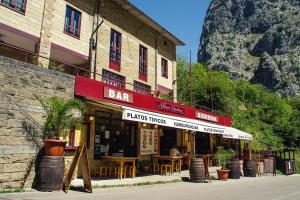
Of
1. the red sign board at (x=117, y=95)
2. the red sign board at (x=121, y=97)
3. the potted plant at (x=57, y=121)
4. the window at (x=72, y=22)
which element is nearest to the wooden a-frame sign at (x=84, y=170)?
the potted plant at (x=57, y=121)

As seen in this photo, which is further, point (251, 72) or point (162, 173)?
point (251, 72)

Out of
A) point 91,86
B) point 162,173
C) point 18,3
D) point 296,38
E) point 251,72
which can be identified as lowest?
point 162,173

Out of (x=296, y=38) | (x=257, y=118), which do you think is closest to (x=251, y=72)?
(x=296, y=38)

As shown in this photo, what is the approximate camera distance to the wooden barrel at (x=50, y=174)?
9.06 meters

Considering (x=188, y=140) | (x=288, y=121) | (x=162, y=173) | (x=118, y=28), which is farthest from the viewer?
(x=288, y=121)

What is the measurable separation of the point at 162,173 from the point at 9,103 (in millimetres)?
9396

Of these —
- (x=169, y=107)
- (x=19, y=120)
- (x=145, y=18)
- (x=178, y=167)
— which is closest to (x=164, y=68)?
(x=145, y=18)

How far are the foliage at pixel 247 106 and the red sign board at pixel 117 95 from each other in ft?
49.8

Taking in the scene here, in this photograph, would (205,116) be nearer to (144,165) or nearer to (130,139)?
(144,165)

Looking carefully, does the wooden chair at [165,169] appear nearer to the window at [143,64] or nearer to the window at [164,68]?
the window at [143,64]

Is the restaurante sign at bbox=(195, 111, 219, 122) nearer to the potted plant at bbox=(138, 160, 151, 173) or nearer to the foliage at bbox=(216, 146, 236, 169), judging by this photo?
the foliage at bbox=(216, 146, 236, 169)

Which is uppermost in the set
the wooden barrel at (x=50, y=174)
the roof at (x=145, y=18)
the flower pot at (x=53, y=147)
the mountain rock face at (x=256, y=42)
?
the mountain rock face at (x=256, y=42)

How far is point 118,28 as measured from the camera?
19.8 m

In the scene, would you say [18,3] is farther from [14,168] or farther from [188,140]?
[188,140]
